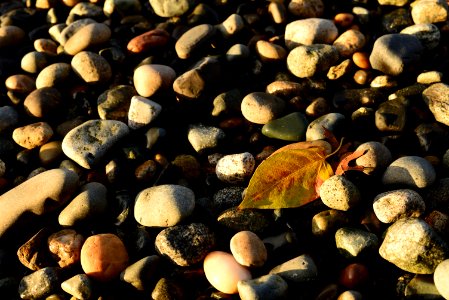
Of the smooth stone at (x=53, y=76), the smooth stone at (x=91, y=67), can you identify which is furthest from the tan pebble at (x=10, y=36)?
the smooth stone at (x=91, y=67)

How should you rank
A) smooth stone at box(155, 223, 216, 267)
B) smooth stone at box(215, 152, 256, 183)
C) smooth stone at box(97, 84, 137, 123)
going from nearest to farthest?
smooth stone at box(155, 223, 216, 267) → smooth stone at box(215, 152, 256, 183) → smooth stone at box(97, 84, 137, 123)

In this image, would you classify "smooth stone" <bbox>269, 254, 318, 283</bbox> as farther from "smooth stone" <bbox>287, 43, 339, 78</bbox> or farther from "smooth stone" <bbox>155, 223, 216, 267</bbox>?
"smooth stone" <bbox>287, 43, 339, 78</bbox>

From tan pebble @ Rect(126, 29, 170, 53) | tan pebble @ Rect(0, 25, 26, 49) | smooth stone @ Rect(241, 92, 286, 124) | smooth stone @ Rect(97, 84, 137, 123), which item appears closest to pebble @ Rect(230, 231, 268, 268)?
smooth stone @ Rect(241, 92, 286, 124)

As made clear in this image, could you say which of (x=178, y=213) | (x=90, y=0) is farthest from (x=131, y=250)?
(x=90, y=0)

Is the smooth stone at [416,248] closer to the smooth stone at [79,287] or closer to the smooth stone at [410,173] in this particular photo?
the smooth stone at [410,173]

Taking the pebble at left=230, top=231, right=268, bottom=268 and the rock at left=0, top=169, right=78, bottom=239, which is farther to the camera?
the rock at left=0, top=169, right=78, bottom=239

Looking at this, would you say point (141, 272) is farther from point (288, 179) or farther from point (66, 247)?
point (288, 179)

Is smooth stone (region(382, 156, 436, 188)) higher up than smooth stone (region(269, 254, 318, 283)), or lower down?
higher up
